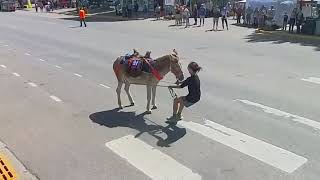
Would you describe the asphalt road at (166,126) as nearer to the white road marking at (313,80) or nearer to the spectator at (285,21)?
the white road marking at (313,80)

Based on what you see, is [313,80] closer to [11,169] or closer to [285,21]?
[11,169]

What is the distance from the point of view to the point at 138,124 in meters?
9.12

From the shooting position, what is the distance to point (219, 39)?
25.0 m

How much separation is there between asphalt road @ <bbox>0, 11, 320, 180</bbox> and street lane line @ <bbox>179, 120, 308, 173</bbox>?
0.02 metres

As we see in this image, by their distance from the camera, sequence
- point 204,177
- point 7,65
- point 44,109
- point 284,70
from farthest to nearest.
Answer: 1. point 7,65
2. point 284,70
3. point 44,109
4. point 204,177

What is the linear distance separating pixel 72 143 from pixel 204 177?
2.73 m

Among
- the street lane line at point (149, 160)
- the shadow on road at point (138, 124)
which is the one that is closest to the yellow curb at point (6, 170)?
the street lane line at point (149, 160)

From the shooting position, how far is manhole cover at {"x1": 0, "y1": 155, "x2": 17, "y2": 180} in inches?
264

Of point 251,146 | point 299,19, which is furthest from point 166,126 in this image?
point 299,19

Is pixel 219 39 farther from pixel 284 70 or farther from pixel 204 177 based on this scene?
pixel 204 177

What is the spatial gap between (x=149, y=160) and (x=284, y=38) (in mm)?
20022

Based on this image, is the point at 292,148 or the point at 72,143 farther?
the point at 72,143

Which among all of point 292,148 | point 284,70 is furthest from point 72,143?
point 284,70

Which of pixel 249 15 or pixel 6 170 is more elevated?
pixel 249 15
